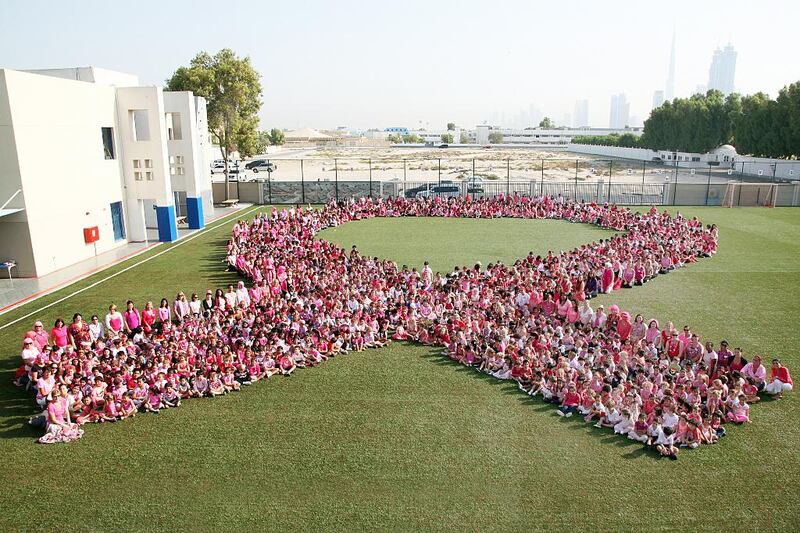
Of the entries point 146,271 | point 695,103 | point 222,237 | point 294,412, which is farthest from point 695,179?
point 294,412

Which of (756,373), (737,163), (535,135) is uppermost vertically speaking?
(535,135)

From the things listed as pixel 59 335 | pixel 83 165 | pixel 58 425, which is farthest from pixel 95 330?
pixel 83 165

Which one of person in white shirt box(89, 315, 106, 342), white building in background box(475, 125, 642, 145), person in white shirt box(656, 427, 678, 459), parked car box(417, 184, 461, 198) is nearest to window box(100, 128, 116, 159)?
person in white shirt box(89, 315, 106, 342)

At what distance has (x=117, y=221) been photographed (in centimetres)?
2539

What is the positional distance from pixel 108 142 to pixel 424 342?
1854 centimetres

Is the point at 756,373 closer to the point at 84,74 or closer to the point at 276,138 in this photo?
the point at 84,74

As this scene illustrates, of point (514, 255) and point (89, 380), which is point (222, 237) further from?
point (89, 380)

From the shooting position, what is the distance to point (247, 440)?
9516 mm

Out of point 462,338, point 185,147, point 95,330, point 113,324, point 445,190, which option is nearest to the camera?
point 462,338

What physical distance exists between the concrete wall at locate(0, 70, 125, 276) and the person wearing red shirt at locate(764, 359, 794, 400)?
Result: 69.9 feet

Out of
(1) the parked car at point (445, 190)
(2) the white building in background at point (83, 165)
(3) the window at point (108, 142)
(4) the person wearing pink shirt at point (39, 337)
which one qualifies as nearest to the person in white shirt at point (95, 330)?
(4) the person wearing pink shirt at point (39, 337)

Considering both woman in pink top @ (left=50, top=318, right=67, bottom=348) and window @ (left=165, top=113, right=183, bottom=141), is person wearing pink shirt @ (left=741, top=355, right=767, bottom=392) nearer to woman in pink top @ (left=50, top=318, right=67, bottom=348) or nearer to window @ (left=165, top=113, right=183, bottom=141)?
woman in pink top @ (left=50, top=318, right=67, bottom=348)

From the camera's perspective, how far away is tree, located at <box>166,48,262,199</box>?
41.4 m

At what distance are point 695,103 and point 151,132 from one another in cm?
6563
